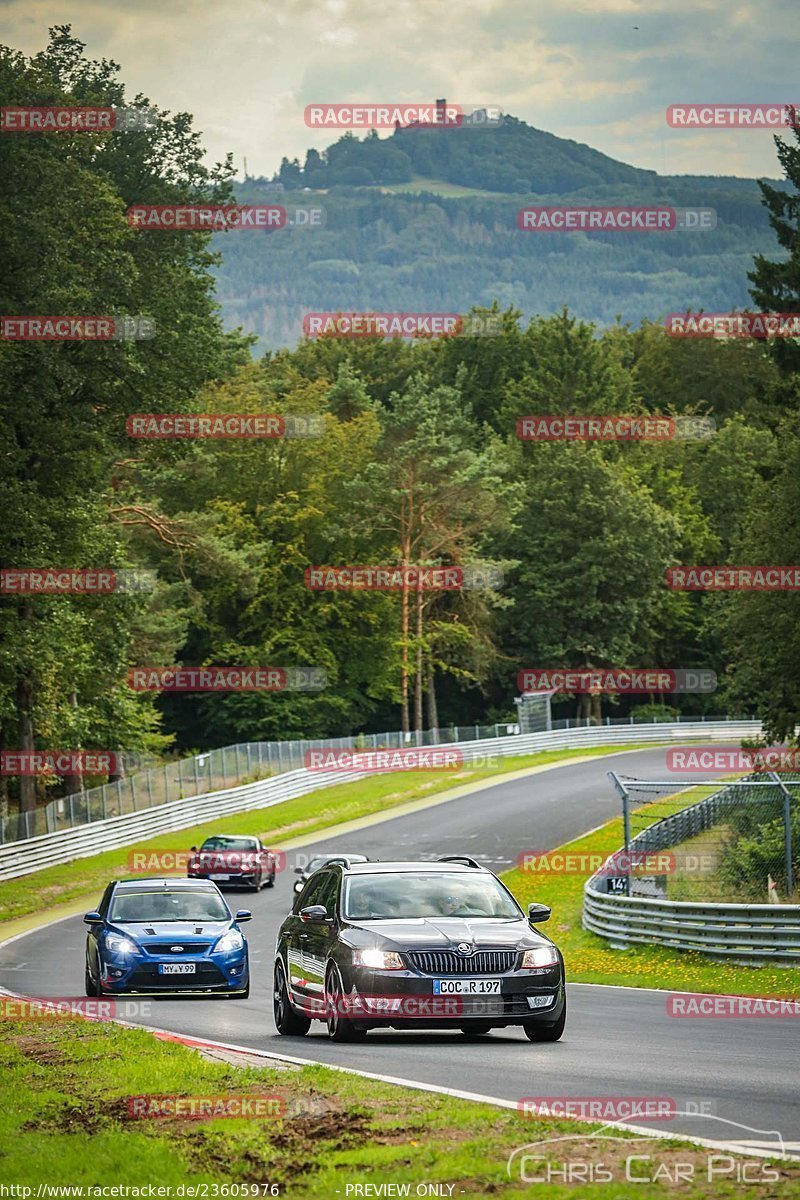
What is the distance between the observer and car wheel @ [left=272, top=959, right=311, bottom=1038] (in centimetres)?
1551

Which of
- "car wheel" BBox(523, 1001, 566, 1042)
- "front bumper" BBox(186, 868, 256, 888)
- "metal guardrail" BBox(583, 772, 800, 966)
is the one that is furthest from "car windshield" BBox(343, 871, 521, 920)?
"front bumper" BBox(186, 868, 256, 888)

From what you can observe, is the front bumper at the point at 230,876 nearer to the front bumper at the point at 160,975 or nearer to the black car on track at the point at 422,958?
the front bumper at the point at 160,975

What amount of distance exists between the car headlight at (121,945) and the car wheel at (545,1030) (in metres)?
6.77

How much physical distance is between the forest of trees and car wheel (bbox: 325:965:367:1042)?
2615 centimetres

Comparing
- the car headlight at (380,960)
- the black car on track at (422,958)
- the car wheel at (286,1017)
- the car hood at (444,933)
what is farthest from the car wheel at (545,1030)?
the car wheel at (286,1017)

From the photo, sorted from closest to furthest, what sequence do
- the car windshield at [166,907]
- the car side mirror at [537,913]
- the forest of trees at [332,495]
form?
the car side mirror at [537,913] < the car windshield at [166,907] < the forest of trees at [332,495]

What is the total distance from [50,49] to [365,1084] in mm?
40010

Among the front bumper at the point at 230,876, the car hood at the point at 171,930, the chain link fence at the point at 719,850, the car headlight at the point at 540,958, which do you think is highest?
the car headlight at the point at 540,958

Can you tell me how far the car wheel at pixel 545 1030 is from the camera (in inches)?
564

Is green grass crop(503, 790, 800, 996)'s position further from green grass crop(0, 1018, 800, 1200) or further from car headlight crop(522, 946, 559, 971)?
green grass crop(0, 1018, 800, 1200)

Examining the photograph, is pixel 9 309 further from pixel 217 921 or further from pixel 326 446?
pixel 326 446

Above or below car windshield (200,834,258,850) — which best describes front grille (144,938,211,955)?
above

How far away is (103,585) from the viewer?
49031 mm

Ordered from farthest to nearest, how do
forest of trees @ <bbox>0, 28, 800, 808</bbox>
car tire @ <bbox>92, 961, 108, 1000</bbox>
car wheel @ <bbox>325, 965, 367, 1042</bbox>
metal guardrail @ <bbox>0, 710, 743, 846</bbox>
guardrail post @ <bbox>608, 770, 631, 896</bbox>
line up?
metal guardrail @ <bbox>0, 710, 743, 846</bbox>
forest of trees @ <bbox>0, 28, 800, 808</bbox>
guardrail post @ <bbox>608, 770, 631, 896</bbox>
car tire @ <bbox>92, 961, 108, 1000</bbox>
car wheel @ <bbox>325, 965, 367, 1042</bbox>
